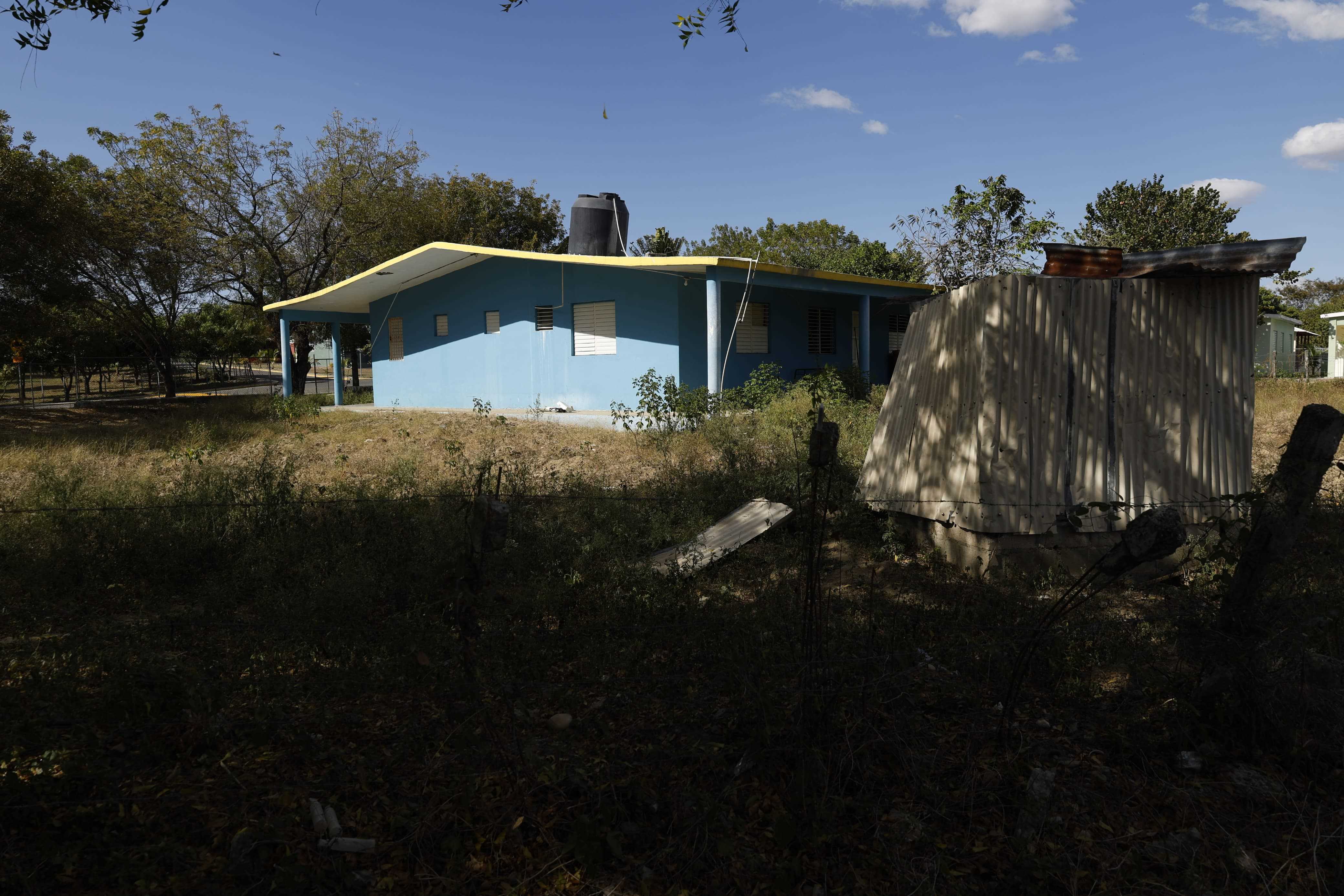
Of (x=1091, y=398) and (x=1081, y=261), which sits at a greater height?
(x=1081, y=261)

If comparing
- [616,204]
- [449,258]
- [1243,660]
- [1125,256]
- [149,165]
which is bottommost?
[1243,660]

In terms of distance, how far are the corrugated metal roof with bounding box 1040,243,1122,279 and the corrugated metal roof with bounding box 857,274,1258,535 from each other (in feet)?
0.54

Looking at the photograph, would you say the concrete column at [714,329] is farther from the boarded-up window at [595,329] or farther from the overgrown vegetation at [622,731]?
the overgrown vegetation at [622,731]

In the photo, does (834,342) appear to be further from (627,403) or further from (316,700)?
(316,700)

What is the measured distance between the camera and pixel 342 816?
3.04 m

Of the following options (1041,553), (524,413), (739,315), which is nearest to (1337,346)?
(739,315)

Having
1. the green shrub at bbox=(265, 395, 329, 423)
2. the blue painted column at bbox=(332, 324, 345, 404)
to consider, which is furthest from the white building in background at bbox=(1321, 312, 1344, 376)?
the green shrub at bbox=(265, 395, 329, 423)

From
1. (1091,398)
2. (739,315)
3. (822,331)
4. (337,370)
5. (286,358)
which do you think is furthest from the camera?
(337,370)

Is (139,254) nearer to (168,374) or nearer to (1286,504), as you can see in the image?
(168,374)

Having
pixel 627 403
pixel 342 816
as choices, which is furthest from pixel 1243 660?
pixel 627 403

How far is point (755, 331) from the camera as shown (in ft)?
56.6

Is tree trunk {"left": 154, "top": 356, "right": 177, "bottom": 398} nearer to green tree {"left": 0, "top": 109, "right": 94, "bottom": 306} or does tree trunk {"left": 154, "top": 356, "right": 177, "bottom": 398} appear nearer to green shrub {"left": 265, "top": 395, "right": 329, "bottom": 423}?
green tree {"left": 0, "top": 109, "right": 94, "bottom": 306}

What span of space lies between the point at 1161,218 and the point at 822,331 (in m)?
23.1

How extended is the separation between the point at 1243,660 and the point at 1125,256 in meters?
3.62
